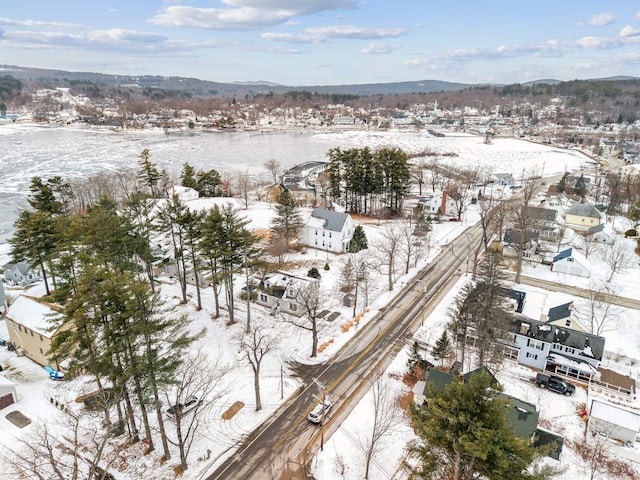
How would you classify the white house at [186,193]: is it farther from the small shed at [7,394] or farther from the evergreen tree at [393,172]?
the small shed at [7,394]

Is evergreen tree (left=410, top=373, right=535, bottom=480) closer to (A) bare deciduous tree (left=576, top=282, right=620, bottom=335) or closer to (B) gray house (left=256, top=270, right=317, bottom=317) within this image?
(B) gray house (left=256, top=270, right=317, bottom=317)

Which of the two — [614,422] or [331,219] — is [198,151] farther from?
[614,422]

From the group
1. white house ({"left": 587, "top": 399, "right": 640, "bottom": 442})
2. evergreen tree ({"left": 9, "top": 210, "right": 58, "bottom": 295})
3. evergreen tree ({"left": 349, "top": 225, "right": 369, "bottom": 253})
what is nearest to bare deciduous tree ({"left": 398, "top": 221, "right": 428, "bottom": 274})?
evergreen tree ({"left": 349, "top": 225, "right": 369, "bottom": 253})

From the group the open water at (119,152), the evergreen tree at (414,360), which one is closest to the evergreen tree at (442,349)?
the evergreen tree at (414,360)

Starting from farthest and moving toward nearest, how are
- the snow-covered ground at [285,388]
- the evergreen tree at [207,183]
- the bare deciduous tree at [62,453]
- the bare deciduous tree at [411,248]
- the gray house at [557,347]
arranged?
the evergreen tree at [207,183] → the bare deciduous tree at [411,248] → the gray house at [557,347] → the snow-covered ground at [285,388] → the bare deciduous tree at [62,453]

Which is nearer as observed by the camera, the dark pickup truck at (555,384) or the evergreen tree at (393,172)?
the dark pickup truck at (555,384)

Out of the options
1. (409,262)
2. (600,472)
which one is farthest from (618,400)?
(409,262)

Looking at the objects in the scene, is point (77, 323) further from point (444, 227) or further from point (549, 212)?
point (549, 212)
